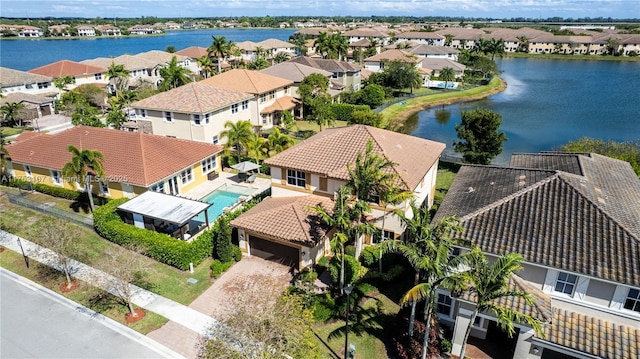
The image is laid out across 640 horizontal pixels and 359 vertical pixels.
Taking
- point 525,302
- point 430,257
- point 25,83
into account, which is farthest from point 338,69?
point 430,257

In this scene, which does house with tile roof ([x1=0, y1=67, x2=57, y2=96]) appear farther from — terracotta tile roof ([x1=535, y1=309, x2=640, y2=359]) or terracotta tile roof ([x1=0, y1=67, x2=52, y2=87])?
terracotta tile roof ([x1=535, y1=309, x2=640, y2=359])

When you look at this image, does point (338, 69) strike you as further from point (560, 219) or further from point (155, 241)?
point (560, 219)

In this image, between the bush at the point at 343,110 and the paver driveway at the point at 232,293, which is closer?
the paver driveway at the point at 232,293

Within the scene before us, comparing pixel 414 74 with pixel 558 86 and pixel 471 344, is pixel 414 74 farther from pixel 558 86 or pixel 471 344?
pixel 471 344

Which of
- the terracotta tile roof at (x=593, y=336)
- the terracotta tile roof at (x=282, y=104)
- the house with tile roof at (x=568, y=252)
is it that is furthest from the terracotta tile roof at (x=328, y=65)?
the terracotta tile roof at (x=593, y=336)

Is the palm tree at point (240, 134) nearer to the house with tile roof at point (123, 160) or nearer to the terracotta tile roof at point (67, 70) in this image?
the house with tile roof at point (123, 160)

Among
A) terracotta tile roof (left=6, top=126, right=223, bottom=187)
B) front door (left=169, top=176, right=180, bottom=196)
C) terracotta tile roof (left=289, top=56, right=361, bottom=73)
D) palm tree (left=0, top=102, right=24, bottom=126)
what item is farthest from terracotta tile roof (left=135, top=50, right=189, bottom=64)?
front door (left=169, top=176, right=180, bottom=196)
